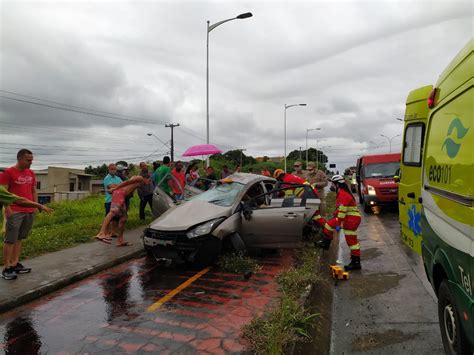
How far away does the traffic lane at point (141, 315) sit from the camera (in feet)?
12.0

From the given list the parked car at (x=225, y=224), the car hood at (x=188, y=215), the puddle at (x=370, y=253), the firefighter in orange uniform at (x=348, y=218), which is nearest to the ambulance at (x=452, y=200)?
the firefighter in orange uniform at (x=348, y=218)

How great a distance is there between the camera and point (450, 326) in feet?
9.80

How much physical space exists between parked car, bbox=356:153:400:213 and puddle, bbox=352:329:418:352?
363 inches

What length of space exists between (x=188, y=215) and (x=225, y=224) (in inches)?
24.8

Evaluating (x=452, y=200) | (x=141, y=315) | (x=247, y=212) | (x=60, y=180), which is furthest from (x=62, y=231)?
(x=60, y=180)

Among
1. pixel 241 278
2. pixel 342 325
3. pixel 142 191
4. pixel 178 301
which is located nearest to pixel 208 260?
pixel 241 278

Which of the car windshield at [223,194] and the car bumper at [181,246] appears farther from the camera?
the car windshield at [223,194]

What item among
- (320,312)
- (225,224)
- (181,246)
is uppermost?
(225,224)

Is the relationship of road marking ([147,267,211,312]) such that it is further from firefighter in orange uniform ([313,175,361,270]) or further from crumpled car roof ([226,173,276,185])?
firefighter in orange uniform ([313,175,361,270])

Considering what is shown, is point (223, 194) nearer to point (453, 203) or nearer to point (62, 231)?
point (62, 231)

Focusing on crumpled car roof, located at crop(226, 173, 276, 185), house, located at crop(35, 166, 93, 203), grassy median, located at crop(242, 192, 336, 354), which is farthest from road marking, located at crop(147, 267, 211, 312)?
house, located at crop(35, 166, 93, 203)

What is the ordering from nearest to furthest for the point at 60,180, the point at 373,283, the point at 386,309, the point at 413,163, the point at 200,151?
the point at 386,309 → the point at 413,163 → the point at 373,283 → the point at 200,151 → the point at 60,180

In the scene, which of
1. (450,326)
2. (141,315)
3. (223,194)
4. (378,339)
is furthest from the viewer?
(223,194)

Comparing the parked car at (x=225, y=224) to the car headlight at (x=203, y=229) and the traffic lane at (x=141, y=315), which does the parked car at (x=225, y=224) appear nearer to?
the car headlight at (x=203, y=229)
